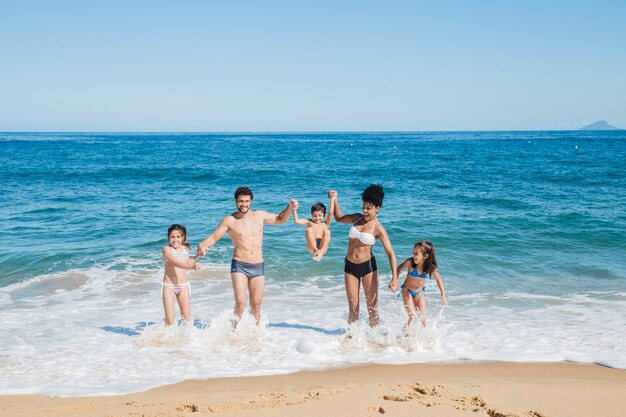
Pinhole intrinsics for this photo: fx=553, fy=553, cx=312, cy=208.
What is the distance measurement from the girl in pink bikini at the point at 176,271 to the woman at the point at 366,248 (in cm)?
196

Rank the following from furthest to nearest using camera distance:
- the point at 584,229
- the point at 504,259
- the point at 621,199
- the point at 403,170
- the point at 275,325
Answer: the point at 403,170 → the point at 621,199 → the point at 584,229 → the point at 504,259 → the point at 275,325

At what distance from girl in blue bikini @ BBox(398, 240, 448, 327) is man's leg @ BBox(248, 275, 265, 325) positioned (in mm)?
1790

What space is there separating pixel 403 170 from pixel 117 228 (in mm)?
22957

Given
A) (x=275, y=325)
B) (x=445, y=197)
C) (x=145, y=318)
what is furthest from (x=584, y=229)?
(x=145, y=318)

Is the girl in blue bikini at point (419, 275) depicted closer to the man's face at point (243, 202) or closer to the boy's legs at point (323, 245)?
the boy's legs at point (323, 245)

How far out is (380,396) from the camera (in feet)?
16.8

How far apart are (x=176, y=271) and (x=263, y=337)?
143 cm

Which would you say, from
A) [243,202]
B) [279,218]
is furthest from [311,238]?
[243,202]

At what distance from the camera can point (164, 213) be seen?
61.0 ft

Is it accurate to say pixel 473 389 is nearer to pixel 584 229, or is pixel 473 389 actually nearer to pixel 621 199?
pixel 584 229

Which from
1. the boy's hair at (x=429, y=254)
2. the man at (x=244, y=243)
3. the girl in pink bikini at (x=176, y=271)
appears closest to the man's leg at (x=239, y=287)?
the man at (x=244, y=243)

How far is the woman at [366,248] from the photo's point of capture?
6641mm

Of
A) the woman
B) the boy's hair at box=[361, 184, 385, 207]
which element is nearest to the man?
the woman

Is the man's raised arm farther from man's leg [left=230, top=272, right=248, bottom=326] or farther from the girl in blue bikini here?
the girl in blue bikini
